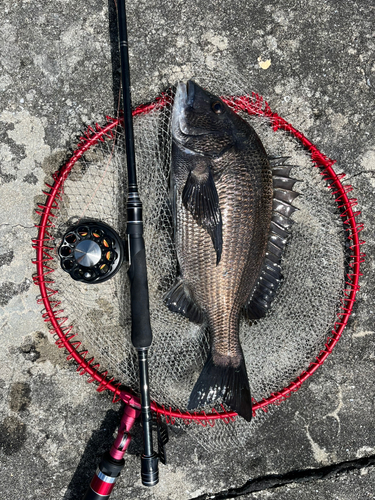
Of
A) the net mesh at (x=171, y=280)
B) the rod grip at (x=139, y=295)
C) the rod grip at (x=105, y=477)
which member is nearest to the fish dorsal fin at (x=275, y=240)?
the net mesh at (x=171, y=280)

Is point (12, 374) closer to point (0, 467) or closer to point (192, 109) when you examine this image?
point (0, 467)

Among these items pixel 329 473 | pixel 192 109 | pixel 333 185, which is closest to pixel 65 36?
pixel 192 109

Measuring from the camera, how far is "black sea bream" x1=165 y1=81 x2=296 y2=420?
2.06 m

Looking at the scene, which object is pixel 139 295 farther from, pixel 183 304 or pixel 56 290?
pixel 56 290

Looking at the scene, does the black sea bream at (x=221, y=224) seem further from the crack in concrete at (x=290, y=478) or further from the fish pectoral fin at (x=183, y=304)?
the crack in concrete at (x=290, y=478)

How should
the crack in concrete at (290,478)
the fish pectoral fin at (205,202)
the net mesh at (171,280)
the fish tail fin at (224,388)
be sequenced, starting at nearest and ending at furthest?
the fish pectoral fin at (205,202)
the fish tail fin at (224,388)
the net mesh at (171,280)
the crack in concrete at (290,478)

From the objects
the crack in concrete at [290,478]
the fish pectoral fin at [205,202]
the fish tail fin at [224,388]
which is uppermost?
the fish pectoral fin at [205,202]

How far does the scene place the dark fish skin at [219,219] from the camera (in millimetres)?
2057

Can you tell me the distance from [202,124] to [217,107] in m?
0.13

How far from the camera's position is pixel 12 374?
252cm

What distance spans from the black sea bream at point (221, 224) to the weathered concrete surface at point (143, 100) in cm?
57

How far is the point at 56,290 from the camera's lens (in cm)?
241

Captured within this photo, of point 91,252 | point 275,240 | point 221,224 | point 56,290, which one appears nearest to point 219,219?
point 221,224

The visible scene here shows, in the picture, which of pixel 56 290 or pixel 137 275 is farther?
pixel 56 290
